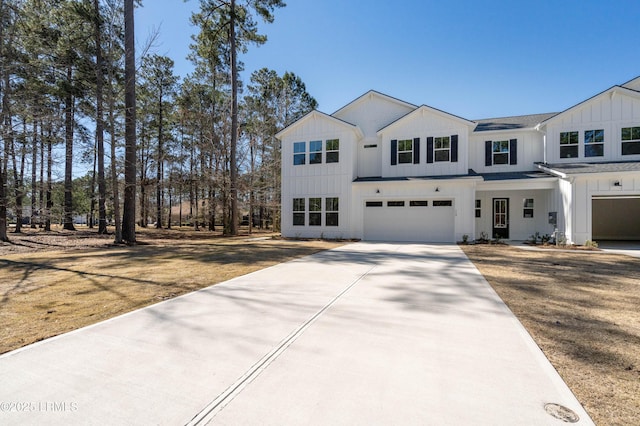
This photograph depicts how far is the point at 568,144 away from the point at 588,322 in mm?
14898

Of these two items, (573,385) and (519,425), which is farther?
(573,385)

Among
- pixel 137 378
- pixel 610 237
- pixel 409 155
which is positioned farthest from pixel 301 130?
pixel 610 237

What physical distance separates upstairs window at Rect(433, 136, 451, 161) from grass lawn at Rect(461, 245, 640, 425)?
859 cm

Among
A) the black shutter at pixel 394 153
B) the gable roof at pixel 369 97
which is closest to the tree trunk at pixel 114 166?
the gable roof at pixel 369 97

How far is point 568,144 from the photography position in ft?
47.3

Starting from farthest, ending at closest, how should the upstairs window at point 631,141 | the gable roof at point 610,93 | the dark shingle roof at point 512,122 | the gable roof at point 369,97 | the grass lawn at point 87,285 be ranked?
the gable roof at point 369,97 < the dark shingle roof at point 512,122 < the upstairs window at point 631,141 < the gable roof at point 610,93 < the grass lawn at point 87,285

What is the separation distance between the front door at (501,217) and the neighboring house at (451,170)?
50 millimetres

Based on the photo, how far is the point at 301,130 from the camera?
1672 centimetres

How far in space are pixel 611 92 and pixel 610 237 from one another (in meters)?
8.27

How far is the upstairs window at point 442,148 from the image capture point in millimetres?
15133

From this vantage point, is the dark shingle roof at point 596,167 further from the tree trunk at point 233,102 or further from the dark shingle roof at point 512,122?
the tree trunk at point 233,102

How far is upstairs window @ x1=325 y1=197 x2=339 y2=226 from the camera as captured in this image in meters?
15.9

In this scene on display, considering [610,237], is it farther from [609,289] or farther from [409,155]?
[609,289]

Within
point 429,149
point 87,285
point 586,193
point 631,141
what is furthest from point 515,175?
point 87,285
